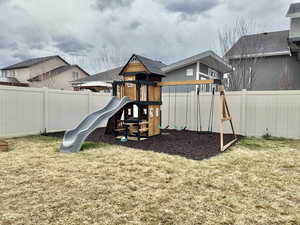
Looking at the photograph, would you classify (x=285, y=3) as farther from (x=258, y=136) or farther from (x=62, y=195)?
(x=62, y=195)

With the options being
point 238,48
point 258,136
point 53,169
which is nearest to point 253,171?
point 53,169

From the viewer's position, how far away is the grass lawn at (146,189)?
1894 mm

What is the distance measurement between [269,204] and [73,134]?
4.36 meters

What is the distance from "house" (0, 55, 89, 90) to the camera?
73.8 feet

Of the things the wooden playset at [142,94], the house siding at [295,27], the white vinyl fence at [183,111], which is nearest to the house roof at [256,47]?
the house siding at [295,27]

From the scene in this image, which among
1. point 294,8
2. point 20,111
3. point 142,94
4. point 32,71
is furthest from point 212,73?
point 32,71

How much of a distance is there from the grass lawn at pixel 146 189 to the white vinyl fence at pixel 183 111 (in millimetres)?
2497

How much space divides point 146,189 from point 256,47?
37.5 ft

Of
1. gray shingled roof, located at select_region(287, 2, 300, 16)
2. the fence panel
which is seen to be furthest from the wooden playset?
gray shingled roof, located at select_region(287, 2, 300, 16)

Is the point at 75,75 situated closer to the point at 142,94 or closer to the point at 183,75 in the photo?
the point at 183,75

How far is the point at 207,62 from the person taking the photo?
10.6 m

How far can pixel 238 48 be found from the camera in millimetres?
10844

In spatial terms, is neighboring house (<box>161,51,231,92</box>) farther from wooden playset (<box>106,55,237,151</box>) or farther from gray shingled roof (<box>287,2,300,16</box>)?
gray shingled roof (<box>287,2,300,16</box>)

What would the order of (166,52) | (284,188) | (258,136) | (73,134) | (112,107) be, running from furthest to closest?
(166,52) < (258,136) < (112,107) < (73,134) < (284,188)
